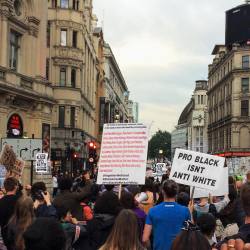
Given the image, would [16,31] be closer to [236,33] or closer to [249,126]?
[249,126]

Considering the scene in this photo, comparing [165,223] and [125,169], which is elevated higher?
[125,169]

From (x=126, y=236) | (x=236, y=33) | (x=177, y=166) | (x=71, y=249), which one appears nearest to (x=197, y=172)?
(x=177, y=166)

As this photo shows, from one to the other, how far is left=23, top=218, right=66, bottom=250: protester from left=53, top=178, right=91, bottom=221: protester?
331 centimetres

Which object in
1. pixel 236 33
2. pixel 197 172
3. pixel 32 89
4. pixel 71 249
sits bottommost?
pixel 71 249

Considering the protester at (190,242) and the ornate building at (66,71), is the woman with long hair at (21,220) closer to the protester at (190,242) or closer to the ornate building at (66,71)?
the protester at (190,242)

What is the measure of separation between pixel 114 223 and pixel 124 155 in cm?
448

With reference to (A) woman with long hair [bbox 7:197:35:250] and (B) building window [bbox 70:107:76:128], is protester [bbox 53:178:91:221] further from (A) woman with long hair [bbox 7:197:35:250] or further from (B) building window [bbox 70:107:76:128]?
(B) building window [bbox 70:107:76:128]

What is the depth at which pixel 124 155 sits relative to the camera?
33.2 feet

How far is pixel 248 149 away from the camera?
81.1 meters

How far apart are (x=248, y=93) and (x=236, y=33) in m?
10.6

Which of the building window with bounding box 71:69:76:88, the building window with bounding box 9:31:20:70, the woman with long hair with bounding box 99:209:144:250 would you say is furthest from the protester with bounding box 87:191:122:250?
the building window with bounding box 71:69:76:88

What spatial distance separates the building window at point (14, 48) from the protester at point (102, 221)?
27.6 m

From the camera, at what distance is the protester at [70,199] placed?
746 centimetres

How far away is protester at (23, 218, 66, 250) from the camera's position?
392 centimetres
